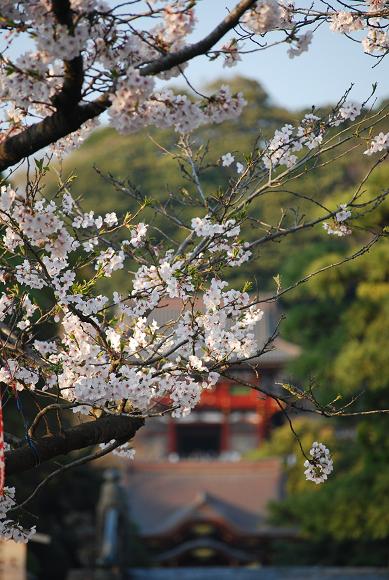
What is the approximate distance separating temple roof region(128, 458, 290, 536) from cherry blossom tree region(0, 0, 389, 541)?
20.0 m

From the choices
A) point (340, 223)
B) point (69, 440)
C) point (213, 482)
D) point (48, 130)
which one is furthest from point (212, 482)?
point (48, 130)

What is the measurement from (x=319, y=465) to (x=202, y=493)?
2149cm

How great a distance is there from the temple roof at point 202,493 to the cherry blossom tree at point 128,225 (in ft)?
65.6

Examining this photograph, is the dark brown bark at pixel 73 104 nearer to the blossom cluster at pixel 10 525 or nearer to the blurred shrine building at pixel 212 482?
the blossom cluster at pixel 10 525

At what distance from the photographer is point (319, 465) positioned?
16.5ft

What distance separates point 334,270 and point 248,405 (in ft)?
54.3

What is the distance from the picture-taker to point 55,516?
18531 millimetres

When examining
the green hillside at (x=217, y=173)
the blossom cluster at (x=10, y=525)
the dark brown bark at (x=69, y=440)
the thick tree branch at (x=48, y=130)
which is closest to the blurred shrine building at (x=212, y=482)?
the green hillside at (x=217, y=173)

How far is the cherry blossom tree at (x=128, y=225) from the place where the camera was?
3705 mm

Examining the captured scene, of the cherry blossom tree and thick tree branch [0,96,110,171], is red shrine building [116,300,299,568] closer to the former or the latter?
the cherry blossom tree

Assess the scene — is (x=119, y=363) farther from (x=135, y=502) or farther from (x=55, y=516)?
(x=135, y=502)

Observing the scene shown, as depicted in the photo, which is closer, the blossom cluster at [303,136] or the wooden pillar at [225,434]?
the blossom cluster at [303,136]

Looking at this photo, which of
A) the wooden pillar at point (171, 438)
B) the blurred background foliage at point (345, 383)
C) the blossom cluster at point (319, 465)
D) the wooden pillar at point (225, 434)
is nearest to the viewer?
the blossom cluster at point (319, 465)

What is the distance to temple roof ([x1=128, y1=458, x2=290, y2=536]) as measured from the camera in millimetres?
25047
